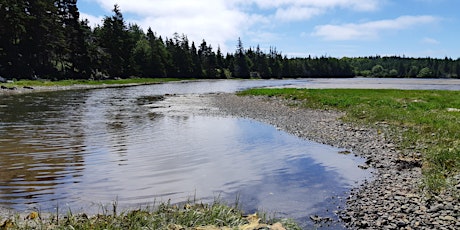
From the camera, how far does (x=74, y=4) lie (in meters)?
89.8

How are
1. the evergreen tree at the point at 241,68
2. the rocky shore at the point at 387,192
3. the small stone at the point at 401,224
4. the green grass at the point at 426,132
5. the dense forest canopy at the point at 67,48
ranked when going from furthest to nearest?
the evergreen tree at the point at 241,68
the dense forest canopy at the point at 67,48
the green grass at the point at 426,132
the rocky shore at the point at 387,192
the small stone at the point at 401,224

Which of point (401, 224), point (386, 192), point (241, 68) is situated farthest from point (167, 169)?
point (241, 68)

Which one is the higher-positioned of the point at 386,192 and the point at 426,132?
the point at 426,132

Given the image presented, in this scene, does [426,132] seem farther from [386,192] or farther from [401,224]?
[401,224]

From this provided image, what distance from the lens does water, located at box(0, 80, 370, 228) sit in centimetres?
946

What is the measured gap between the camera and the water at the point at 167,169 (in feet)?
31.0

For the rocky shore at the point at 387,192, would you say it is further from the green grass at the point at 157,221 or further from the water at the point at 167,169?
the green grass at the point at 157,221

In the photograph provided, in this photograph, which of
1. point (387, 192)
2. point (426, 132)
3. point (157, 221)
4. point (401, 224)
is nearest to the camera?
point (157, 221)

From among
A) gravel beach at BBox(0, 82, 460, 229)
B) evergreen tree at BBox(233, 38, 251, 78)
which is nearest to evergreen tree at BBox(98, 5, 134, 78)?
evergreen tree at BBox(233, 38, 251, 78)

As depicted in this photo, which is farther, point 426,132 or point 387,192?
point 426,132

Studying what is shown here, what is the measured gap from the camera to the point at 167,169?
486 inches

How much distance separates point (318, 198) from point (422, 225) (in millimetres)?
2962

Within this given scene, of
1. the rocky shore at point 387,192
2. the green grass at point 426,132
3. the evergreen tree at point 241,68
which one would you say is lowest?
the rocky shore at point 387,192

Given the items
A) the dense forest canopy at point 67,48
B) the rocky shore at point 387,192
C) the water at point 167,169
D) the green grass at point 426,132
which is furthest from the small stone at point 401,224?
the dense forest canopy at point 67,48
